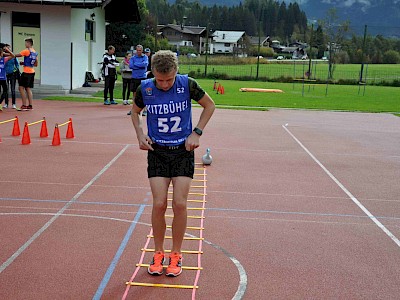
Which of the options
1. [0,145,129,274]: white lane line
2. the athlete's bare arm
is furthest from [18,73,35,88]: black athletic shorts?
the athlete's bare arm

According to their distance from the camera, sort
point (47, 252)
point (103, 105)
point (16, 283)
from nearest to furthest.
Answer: point (16, 283), point (47, 252), point (103, 105)

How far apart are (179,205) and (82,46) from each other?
22067mm

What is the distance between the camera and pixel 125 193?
7758 millimetres

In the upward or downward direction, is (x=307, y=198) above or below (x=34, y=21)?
below

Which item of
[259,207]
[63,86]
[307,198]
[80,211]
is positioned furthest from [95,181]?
[63,86]

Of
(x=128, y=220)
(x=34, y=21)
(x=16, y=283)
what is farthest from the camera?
(x=34, y=21)

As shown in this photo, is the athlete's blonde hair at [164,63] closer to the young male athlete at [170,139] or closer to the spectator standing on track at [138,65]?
the young male athlete at [170,139]

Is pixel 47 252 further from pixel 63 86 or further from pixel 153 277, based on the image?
pixel 63 86

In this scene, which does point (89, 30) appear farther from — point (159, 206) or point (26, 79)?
point (159, 206)

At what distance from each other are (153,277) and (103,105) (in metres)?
15.6

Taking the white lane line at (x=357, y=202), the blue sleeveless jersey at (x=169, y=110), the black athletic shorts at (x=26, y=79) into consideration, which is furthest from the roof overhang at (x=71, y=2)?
the blue sleeveless jersey at (x=169, y=110)

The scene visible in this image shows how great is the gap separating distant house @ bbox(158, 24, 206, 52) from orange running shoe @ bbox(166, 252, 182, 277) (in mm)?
110586

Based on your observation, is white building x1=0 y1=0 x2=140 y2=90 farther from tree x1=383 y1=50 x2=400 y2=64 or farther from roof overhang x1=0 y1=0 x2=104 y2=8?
tree x1=383 y1=50 x2=400 y2=64

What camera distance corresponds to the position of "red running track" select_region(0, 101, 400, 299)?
478cm
